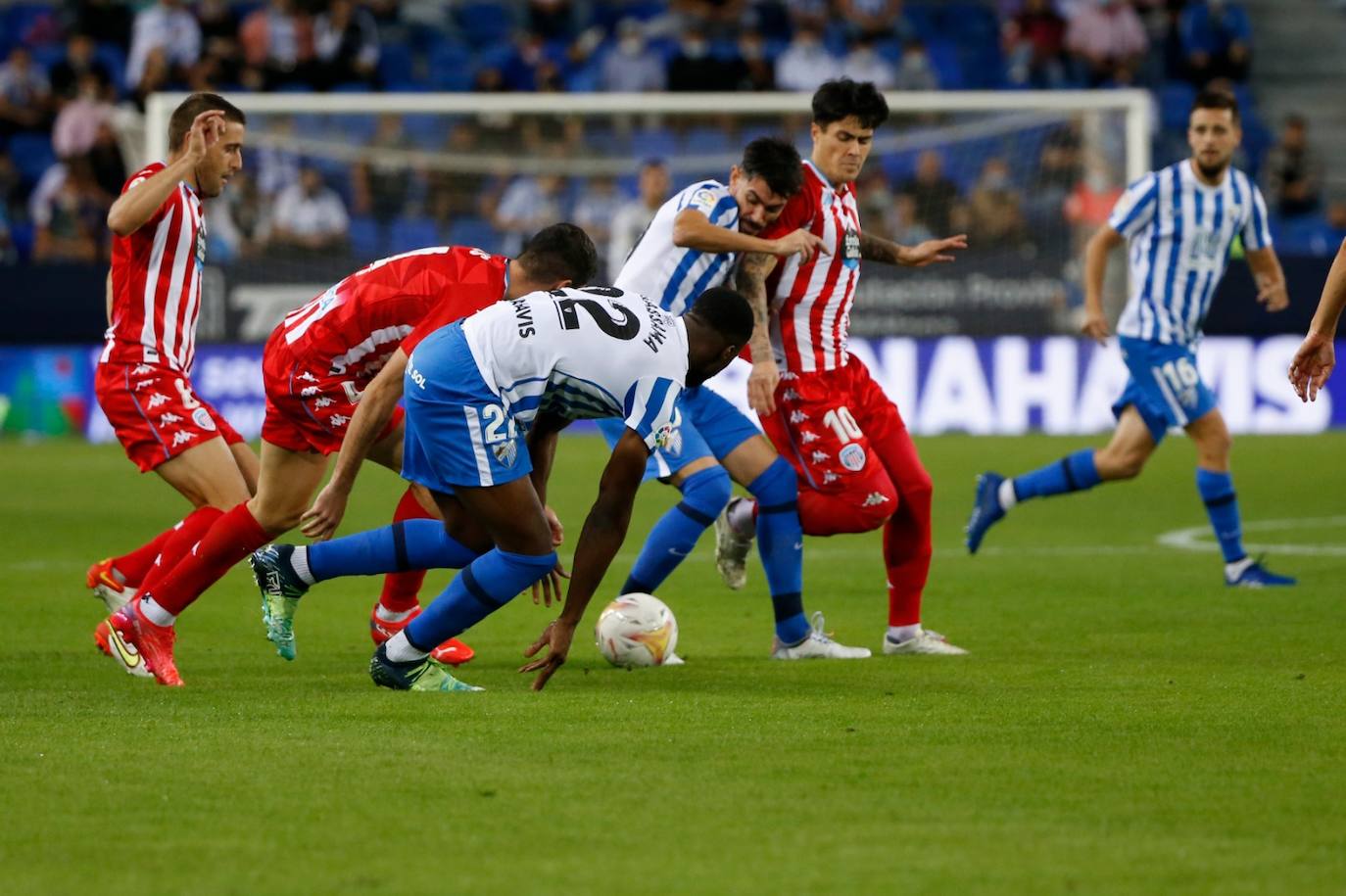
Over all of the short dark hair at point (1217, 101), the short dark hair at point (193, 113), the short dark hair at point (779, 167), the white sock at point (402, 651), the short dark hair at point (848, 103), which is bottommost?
the white sock at point (402, 651)

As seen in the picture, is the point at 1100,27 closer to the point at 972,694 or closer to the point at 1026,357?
the point at 1026,357

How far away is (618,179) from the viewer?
2133cm

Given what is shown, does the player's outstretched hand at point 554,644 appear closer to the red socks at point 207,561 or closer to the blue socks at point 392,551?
the blue socks at point 392,551

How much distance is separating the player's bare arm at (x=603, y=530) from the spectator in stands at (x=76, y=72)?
688 inches

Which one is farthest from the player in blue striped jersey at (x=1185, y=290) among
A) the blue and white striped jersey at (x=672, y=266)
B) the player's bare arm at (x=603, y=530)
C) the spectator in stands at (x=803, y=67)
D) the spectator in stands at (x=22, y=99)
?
the spectator in stands at (x=22, y=99)

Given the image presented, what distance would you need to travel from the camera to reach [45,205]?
21312 mm

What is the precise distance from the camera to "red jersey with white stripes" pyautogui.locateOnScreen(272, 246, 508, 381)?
6953mm

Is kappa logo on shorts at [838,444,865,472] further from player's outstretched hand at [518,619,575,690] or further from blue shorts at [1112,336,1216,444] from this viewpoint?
blue shorts at [1112,336,1216,444]

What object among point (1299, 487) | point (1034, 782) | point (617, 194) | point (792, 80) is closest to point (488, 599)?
point (1034, 782)

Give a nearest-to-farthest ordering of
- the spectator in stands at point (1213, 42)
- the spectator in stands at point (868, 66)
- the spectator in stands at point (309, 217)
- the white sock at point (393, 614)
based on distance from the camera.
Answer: the white sock at point (393, 614) < the spectator in stands at point (309, 217) < the spectator in stands at point (868, 66) < the spectator in stands at point (1213, 42)

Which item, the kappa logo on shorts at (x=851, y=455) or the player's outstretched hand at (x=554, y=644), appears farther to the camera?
the kappa logo on shorts at (x=851, y=455)

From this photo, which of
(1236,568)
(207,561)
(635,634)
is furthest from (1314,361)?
(1236,568)

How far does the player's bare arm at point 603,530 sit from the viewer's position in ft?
20.6

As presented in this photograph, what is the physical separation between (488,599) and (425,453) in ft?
1.63
